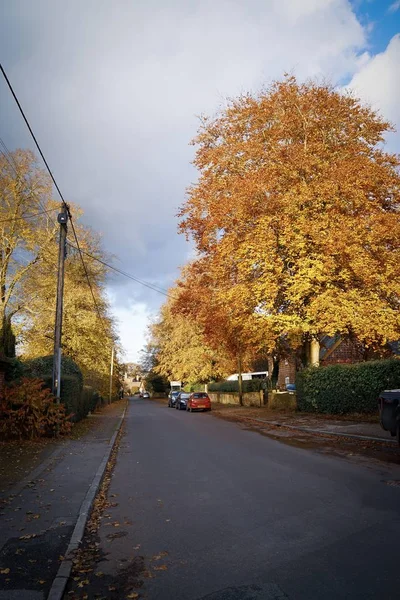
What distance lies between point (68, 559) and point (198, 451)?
318 inches

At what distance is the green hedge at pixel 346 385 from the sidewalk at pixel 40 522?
11572mm

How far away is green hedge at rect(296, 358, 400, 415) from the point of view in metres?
18.0

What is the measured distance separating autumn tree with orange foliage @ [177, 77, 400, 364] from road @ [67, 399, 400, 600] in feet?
31.9

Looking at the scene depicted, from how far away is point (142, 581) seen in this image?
409 centimetres

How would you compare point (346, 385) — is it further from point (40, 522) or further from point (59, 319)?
point (40, 522)

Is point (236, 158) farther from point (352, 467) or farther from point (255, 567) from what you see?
point (255, 567)

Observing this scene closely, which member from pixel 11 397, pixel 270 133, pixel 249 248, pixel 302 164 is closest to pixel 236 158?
pixel 270 133

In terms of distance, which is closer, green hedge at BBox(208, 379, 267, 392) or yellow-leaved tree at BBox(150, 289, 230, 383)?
green hedge at BBox(208, 379, 267, 392)

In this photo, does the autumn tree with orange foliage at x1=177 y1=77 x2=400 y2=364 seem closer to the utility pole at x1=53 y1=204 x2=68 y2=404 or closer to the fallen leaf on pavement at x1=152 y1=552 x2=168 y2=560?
the utility pole at x1=53 y1=204 x2=68 y2=404

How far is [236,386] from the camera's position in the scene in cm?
4278

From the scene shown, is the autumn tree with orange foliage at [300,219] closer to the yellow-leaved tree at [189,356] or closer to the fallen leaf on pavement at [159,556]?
the fallen leaf on pavement at [159,556]

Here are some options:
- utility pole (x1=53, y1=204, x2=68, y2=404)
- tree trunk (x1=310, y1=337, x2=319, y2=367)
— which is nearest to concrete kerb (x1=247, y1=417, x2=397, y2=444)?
tree trunk (x1=310, y1=337, x2=319, y2=367)

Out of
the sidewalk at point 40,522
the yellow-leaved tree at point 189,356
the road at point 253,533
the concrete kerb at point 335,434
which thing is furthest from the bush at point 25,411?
the yellow-leaved tree at point 189,356

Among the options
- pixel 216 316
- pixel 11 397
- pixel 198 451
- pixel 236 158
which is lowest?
pixel 198 451
